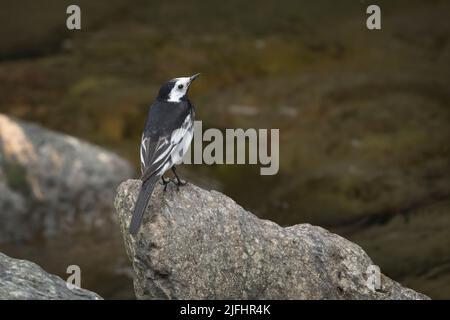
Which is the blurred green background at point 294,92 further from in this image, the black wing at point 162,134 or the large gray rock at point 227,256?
the black wing at point 162,134

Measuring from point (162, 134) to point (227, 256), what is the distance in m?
1.51

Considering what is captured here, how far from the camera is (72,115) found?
21516mm

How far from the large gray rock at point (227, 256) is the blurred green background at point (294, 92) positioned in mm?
4789

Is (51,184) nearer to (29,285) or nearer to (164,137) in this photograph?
(164,137)

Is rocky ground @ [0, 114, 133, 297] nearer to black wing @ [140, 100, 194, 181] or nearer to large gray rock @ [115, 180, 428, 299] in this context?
black wing @ [140, 100, 194, 181]

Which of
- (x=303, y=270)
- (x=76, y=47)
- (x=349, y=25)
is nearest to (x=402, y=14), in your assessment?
(x=349, y=25)

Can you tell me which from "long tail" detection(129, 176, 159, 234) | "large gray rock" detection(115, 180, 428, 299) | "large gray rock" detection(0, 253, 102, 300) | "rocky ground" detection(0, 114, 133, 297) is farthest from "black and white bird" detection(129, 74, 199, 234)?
"rocky ground" detection(0, 114, 133, 297)

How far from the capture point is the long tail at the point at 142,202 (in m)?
9.01

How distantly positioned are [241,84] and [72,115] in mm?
4350

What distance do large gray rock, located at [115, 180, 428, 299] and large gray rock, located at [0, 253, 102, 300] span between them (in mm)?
773

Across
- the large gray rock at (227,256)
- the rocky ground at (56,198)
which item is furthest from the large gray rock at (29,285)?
the rocky ground at (56,198)

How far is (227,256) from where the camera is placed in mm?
9461

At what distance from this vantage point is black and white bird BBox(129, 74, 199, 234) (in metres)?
9.32

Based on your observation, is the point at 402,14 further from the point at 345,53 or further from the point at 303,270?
the point at 303,270
